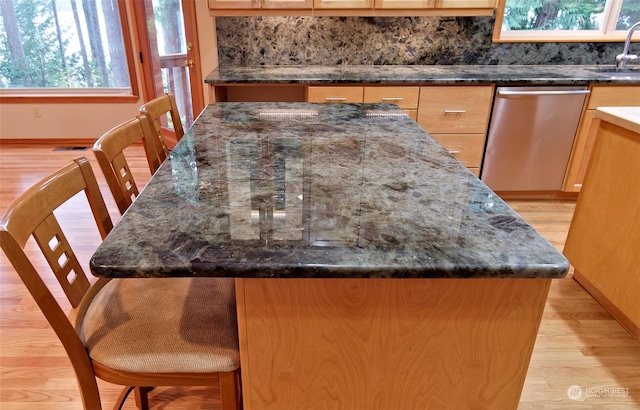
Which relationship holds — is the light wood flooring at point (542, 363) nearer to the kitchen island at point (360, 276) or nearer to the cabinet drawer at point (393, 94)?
the kitchen island at point (360, 276)

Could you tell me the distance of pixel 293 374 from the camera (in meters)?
0.93

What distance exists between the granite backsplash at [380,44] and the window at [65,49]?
5.03 ft

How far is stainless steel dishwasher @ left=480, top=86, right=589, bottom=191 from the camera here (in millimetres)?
2924

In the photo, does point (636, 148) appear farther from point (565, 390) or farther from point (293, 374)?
point (293, 374)

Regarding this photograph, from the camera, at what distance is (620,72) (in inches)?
125

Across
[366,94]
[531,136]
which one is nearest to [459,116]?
[531,136]

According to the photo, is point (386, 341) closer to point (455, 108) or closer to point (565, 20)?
point (455, 108)

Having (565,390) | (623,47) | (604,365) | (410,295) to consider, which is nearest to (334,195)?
(410,295)

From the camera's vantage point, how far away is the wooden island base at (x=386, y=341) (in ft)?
2.81

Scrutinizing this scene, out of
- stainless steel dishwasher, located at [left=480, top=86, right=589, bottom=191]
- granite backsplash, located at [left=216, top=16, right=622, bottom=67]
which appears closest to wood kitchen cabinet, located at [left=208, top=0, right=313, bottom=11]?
granite backsplash, located at [left=216, top=16, right=622, bottom=67]

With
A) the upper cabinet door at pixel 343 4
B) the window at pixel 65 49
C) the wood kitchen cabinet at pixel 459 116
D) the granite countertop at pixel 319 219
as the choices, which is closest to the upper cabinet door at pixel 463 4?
the upper cabinet door at pixel 343 4

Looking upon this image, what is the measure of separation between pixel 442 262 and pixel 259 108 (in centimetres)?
143

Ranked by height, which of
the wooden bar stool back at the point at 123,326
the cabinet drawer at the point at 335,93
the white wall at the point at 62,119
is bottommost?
the white wall at the point at 62,119

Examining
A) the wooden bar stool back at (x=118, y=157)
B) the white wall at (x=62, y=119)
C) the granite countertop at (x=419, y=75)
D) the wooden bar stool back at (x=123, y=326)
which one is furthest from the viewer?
the white wall at (x=62, y=119)
